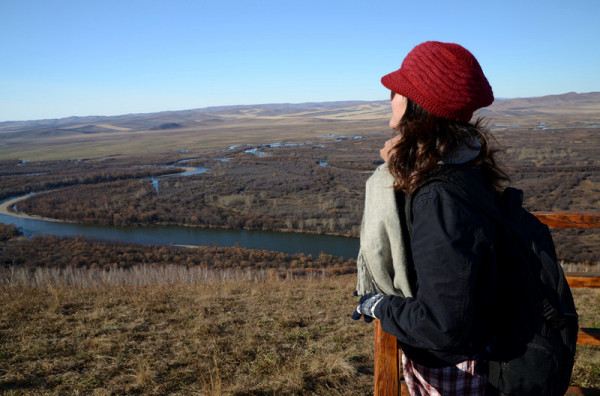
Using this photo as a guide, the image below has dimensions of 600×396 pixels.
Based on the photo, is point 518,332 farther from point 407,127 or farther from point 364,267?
point 407,127

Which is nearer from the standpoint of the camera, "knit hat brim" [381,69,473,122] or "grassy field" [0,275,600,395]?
"knit hat brim" [381,69,473,122]

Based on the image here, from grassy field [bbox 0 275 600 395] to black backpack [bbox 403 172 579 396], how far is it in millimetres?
2184

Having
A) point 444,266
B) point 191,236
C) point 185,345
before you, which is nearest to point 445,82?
Answer: point 444,266

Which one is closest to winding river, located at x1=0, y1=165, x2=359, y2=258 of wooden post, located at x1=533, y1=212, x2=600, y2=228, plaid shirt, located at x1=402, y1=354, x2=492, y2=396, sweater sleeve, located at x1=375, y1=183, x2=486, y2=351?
wooden post, located at x1=533, y1=212, x2=600, y2=228

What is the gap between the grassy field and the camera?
329 cm

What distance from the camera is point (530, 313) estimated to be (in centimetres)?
120

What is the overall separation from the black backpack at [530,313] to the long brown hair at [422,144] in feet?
0.15

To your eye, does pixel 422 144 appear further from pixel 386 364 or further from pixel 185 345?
pixel 185 345

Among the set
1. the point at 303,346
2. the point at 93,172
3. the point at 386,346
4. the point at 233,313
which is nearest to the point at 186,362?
the point at 303,346

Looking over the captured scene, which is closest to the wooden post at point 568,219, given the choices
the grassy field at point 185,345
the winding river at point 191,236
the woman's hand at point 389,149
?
the woman's hand at point 389,149

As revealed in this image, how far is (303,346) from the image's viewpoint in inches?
166

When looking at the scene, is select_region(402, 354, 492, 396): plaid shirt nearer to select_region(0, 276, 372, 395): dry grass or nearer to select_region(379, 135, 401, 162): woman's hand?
select_region(379, 135, 401, 162): woman's hand

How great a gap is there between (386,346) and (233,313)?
13.8ft

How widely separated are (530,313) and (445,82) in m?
0.67
